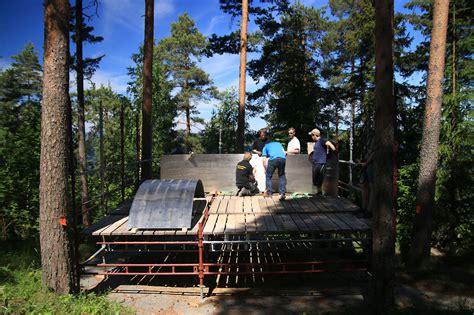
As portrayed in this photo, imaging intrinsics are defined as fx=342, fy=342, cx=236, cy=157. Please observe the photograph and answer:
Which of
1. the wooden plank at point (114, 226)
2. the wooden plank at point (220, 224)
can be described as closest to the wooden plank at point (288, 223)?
the wooden plank at point (220, 224)

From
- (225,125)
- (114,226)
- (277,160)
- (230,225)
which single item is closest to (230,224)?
(230,225)

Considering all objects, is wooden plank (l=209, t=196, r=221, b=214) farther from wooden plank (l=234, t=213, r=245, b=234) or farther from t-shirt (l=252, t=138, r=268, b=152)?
t-shirt (l=252, t=138, r=268, b=152)

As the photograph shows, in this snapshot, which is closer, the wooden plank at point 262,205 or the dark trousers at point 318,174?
the wooden plank at point 262,205

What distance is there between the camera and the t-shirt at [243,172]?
877cm

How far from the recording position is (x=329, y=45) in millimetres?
24562

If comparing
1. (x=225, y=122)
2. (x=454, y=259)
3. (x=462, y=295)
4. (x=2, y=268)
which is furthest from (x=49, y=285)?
(x=225, y=122)

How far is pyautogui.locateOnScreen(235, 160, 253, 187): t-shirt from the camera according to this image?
877cm

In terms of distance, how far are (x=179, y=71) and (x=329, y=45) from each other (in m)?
13.2

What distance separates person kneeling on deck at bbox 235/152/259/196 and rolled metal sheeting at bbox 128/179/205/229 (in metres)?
2.14

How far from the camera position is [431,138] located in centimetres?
896

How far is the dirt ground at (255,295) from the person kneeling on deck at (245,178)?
2.55 meters

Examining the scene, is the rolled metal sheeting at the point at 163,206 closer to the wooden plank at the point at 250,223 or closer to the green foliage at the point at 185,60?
the wooden plank at the point at 250,223

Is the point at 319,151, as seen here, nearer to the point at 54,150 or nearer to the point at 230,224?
the point at 230,224

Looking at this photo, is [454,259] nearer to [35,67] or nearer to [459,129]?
[459,129]
